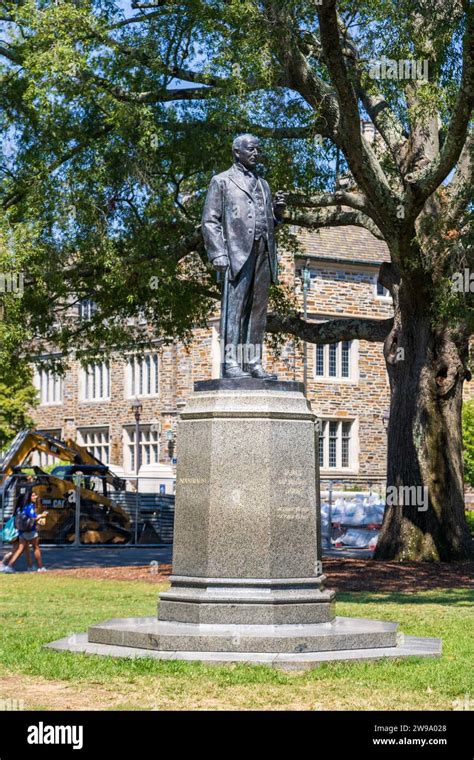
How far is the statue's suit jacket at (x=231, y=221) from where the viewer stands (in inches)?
476

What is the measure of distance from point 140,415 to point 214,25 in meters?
34.5

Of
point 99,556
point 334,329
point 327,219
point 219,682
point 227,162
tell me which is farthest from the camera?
point 99,556

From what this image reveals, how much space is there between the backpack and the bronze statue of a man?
1165 centimetres

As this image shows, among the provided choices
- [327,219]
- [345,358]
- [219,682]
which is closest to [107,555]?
[327,219]

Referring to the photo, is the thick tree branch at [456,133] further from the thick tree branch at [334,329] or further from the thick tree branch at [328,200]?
the thick tree branch at [334,329]

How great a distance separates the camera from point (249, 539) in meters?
11.2

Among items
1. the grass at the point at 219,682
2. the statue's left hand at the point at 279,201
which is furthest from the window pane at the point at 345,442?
the statue's left hand at the point at 279,201

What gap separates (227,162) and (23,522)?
23.7ft

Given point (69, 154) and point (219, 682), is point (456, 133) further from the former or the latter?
point (219, 682)

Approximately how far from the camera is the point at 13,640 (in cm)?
1245

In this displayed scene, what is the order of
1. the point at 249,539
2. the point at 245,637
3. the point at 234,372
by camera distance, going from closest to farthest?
1. the point at 245,637
2. the point at 249,539
3. the point at 234,372

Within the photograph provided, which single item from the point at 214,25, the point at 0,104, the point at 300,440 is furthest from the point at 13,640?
the point at 0,104

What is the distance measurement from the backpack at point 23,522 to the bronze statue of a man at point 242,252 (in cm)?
1165

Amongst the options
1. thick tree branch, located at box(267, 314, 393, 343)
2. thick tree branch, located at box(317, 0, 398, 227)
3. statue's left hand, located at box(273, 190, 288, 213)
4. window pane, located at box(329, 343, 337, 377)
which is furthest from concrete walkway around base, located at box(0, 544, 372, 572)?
window pane, located at box(329, 343, 337, 377)
